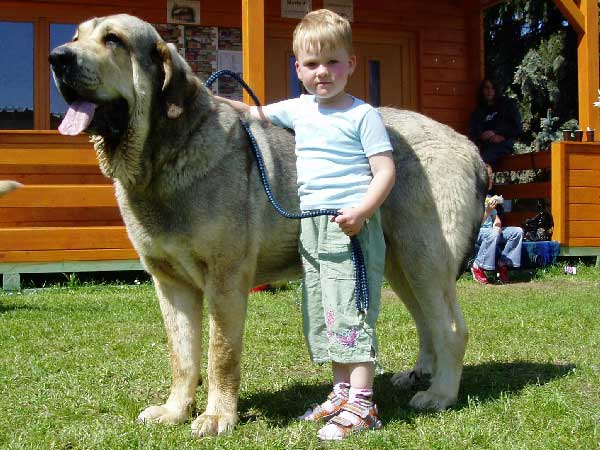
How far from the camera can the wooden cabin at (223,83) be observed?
8.09 meters

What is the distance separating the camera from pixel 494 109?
10.6 metres

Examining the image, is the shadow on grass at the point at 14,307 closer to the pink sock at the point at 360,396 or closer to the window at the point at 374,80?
the pink sock at the point at 360,396

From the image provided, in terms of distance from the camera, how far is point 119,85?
9.77 feet

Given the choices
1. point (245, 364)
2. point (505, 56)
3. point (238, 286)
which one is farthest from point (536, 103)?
point (238, 286)

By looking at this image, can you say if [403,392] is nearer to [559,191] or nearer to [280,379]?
[280,379]

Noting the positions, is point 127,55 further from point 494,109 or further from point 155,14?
point 494,109

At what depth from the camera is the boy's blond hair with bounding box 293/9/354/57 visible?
3119mm

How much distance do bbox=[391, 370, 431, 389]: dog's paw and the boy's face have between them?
174 cm

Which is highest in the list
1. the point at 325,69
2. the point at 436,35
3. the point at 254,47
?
the point at 436,35

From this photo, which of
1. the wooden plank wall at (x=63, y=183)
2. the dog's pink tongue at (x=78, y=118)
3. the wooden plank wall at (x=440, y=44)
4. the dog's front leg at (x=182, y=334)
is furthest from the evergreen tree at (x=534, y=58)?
the dog's pink tongue at (x=78, y=118)

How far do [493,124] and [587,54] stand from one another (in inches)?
65.0

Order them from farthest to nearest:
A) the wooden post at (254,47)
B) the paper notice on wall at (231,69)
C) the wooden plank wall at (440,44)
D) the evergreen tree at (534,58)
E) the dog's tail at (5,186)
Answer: the evergreen tree at (534,58), the wooden plank wall at (440,44), the paper notice on wall at (231,69), the wooden post at (254,47), the dog's tail at (5,186)

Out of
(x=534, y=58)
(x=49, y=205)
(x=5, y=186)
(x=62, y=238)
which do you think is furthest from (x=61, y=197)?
(x=534, y=58)

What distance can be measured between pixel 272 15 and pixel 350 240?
8.03m
